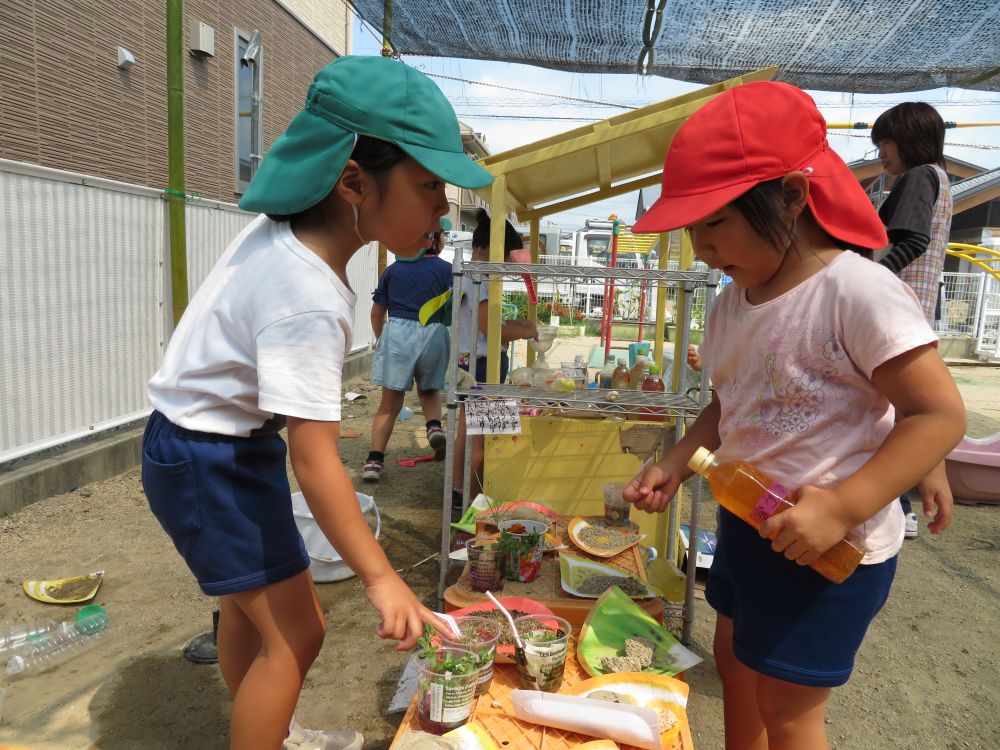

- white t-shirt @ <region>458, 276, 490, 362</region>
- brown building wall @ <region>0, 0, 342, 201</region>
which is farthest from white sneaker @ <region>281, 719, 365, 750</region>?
brown building wall @ <region>0, 0, 342, 201</region>

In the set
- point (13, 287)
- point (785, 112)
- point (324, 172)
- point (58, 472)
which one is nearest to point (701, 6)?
point (785, 112)

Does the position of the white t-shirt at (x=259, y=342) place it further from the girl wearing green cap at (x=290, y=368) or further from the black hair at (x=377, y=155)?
the black hair at (x=377, y=155)

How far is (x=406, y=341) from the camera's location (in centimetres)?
512

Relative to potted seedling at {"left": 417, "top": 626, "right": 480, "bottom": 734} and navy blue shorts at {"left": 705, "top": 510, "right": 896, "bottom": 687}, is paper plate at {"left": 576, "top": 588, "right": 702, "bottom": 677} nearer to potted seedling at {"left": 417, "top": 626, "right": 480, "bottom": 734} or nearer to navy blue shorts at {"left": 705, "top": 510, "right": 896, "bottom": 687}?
potted seedling at {"left": 417, "top": 626, "right": 480, "bottom": 734}

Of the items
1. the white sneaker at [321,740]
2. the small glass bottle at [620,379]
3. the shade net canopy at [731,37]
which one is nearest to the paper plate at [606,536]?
the small glass bottle at [620,379]

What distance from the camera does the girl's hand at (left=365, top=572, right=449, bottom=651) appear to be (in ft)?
4.27

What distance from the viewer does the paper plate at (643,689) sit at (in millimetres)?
1782

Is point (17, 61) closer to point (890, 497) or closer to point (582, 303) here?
point (890, 497)

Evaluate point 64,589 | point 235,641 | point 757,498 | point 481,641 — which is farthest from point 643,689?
point 64,589

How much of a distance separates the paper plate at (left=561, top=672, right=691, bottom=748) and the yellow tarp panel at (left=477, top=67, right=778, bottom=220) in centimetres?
216

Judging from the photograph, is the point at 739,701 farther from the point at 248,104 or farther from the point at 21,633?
the point at 248,104

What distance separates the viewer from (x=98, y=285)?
4.68m

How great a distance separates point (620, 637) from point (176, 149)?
3734 millimetres

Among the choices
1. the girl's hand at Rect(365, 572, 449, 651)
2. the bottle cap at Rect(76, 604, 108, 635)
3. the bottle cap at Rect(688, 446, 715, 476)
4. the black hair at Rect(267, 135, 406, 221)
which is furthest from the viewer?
the bottle cap at Rect(76, 604, 108, 635)
